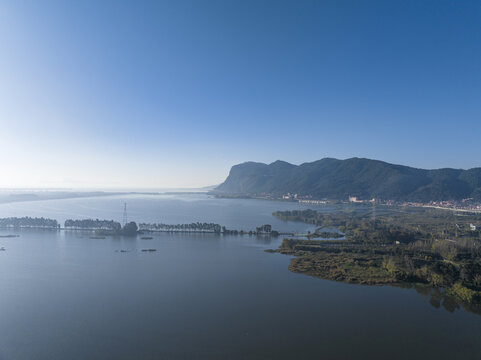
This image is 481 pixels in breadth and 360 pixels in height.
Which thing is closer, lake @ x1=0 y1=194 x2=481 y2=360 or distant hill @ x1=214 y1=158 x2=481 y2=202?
lake @ x1=0 y1=194 x2=481 y2=360

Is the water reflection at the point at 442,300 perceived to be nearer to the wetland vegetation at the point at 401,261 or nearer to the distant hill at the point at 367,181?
the wetland vegetation at the point at 401,261

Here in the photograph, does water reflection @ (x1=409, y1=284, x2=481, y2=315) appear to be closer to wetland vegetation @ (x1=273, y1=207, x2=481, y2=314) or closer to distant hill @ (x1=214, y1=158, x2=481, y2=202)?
wetland vegetation @ (x1=273, y1=207, x2=481, y2=314)

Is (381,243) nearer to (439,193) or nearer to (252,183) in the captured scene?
(439,193)

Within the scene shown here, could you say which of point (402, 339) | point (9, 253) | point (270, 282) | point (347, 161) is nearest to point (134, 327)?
point (270, 282)

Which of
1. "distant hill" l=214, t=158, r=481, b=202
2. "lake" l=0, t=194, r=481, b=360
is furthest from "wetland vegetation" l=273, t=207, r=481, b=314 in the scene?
"distant hill" l=214, t=158, r=481, b=202

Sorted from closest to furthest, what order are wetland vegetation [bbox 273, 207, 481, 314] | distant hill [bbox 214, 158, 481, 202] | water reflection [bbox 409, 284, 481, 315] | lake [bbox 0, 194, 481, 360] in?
lake [bbox 0, 194, 481, 360]
water reflection [bbox 409, 284, 481, 315]
wetland vegetation [bbox 273, 207, 481, 314]
distant hill [bbox 214, 158, 481, 202]

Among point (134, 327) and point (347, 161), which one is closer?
point (134, 327)

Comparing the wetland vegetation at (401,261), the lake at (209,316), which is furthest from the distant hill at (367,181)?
the lake at (209,316)
